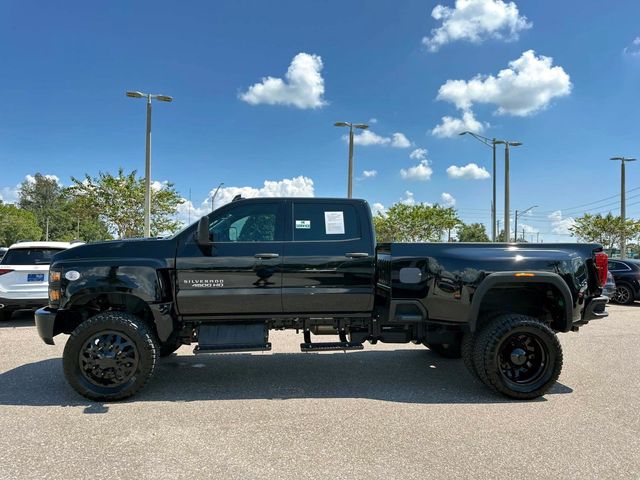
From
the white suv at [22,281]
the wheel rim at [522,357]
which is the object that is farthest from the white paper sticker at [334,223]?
the white suv at [22,281]

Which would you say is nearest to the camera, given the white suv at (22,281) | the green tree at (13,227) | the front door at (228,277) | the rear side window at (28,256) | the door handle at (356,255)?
the front door at (228,277)

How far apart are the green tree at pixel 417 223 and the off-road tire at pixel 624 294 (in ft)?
75.3

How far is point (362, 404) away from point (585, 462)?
1.86 m

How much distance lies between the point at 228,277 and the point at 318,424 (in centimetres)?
171

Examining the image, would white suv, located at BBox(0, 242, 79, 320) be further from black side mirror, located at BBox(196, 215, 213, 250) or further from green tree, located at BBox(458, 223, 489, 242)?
green tree, located at BBox(458, 223, 489, 242)

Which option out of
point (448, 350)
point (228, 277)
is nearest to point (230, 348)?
point (228, 277)

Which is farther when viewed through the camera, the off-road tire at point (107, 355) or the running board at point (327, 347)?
the running board at point (327, 347)

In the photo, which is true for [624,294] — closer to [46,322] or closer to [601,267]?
[601,267]

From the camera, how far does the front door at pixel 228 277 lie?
4641 mm

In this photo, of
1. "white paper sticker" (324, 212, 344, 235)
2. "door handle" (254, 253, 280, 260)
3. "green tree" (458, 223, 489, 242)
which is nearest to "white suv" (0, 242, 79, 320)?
"door handle" (254, 253, 280, 260)

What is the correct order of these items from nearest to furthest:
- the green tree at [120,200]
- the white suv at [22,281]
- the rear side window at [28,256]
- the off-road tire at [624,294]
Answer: the white suv at [22,281]
the rear side window at [28,256]
the off-road tire at [624,294]
the green tree at [120,200]

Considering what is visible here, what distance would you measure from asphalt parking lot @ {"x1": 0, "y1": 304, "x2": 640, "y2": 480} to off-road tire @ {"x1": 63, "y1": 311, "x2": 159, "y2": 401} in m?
0.16

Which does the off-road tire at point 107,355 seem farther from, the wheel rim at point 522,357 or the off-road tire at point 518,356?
the wheel rim at point 522,357

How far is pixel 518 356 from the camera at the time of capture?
467cm
